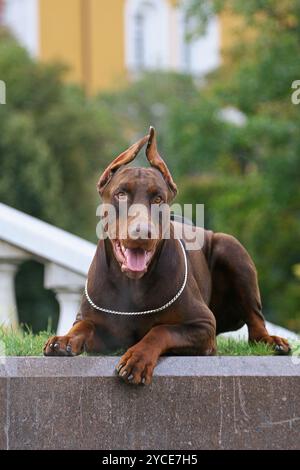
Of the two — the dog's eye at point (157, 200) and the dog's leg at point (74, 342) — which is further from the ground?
the dog's eye at point (157, 200)

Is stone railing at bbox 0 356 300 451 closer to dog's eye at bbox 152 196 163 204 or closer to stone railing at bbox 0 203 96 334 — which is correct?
dog's eye at bbox 152 196 163 204

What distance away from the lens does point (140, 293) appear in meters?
4.83

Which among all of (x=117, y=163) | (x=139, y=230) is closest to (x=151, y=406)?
(x=139, y=230)

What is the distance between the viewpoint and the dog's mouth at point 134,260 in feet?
15.2

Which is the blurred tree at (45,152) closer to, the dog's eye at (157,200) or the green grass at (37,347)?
the green grass at (37,347)

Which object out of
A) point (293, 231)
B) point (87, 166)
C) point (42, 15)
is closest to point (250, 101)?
point (293, 231)

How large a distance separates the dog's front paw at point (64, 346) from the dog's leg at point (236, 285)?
1028 mm

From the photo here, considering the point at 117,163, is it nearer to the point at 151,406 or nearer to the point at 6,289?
the point at 151,406

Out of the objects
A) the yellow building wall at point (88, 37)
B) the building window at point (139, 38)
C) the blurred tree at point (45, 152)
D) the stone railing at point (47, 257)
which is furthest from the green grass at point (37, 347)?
the building window at point (139, 38)

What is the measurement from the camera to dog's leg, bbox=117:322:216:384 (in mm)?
4551

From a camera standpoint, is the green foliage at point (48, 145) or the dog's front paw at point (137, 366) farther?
the green foliage at point (48, 145)

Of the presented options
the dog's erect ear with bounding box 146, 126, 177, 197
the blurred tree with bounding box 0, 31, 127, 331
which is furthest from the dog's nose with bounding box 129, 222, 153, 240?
the blurred tree with bounding box 0, 31, 127, 331

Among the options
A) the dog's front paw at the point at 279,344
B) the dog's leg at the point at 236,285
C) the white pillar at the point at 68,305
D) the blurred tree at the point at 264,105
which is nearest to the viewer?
the dog's front paw at the point at 279,344

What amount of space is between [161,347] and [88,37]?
50.7 m
